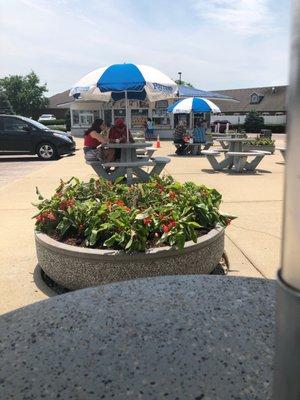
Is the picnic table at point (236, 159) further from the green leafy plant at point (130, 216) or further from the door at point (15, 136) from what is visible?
the door at point (15, 136)

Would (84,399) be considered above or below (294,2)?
below

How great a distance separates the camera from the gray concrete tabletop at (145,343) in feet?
4.68

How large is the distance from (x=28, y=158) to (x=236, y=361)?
15034mm

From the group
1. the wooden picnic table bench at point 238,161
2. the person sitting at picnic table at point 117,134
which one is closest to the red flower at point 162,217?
the person sitting at picnic table at point 117,134

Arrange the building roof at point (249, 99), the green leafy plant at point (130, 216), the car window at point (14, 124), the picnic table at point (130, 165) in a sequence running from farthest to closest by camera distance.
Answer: the building roof at point (249, 99) → the car window at point (14, 124) → the picnic table at point (130, 165) → the green leafy plant at point (130, 216)

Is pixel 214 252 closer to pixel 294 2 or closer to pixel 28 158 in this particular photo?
pixel 294 2

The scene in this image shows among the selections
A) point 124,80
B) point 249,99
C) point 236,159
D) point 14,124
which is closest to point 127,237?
point 124,80

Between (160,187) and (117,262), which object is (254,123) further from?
(117,262)

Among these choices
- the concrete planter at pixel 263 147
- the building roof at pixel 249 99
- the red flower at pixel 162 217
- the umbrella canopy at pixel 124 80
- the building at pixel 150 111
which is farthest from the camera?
the building roof at pixel 249 99

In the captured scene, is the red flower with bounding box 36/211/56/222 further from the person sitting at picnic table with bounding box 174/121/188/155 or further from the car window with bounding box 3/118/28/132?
the person sitting at picnic table with bounding box 174/121/188/155

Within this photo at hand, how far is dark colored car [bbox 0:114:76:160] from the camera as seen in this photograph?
14.5 m

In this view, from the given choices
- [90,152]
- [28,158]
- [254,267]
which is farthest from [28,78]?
[254,267]

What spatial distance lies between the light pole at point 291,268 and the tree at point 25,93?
215 ft

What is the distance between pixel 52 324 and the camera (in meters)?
1.87
